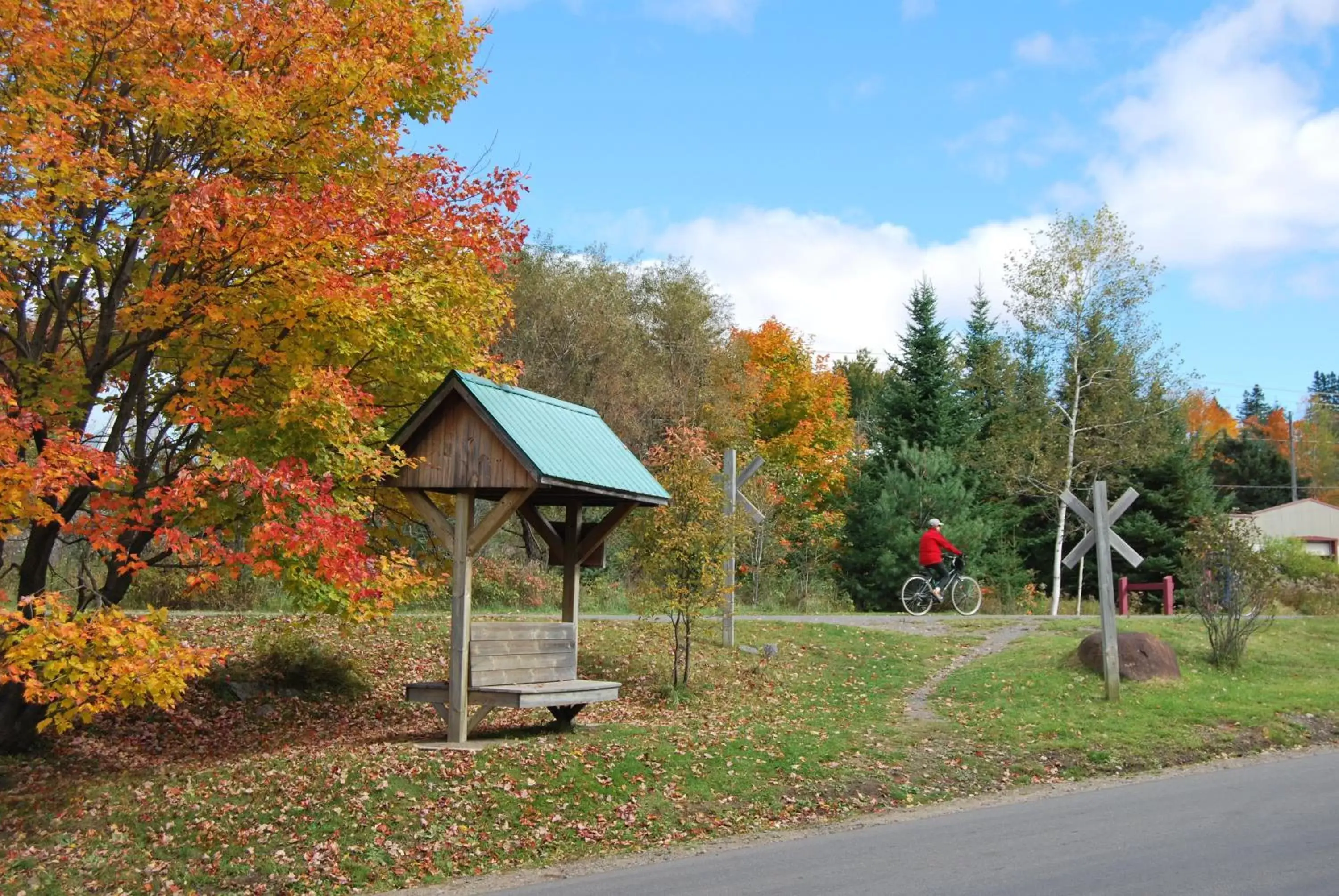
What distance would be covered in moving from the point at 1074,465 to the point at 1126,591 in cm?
526

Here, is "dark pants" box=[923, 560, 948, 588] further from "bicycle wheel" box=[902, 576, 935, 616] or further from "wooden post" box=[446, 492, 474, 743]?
"wooden post" box=[446, 492, 474, 743]

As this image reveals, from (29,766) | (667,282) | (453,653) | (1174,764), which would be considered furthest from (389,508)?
(667,282)

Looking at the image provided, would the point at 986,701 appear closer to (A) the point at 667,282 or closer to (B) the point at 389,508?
(B) the point at 389,508

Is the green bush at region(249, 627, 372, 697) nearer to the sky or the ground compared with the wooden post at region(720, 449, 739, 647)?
nearer to the ground

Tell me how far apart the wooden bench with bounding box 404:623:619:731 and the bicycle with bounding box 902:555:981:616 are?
12.9 meters

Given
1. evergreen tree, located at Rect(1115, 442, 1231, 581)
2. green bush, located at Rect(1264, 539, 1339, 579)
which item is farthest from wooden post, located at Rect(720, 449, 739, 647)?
evergreen tree, located at Rect(1115, 442, 1231, 581)

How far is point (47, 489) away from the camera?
779 cm

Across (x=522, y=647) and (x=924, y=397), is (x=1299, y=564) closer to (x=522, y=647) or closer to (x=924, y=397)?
(x=924, y=397)

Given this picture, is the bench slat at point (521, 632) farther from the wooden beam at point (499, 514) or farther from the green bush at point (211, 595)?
the green bush at point (211, 595)

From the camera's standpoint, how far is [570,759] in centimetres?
1020

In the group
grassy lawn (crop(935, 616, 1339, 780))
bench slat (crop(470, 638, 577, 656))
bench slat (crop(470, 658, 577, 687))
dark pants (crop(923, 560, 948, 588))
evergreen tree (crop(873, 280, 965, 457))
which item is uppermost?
evergreen tree (crop(873, 280, 965, 457))

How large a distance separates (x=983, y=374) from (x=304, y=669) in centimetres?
2388

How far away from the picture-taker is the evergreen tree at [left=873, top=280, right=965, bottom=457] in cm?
3516

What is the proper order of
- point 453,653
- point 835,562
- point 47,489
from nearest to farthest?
point 47,489 → point 453,653 → point 835,562
